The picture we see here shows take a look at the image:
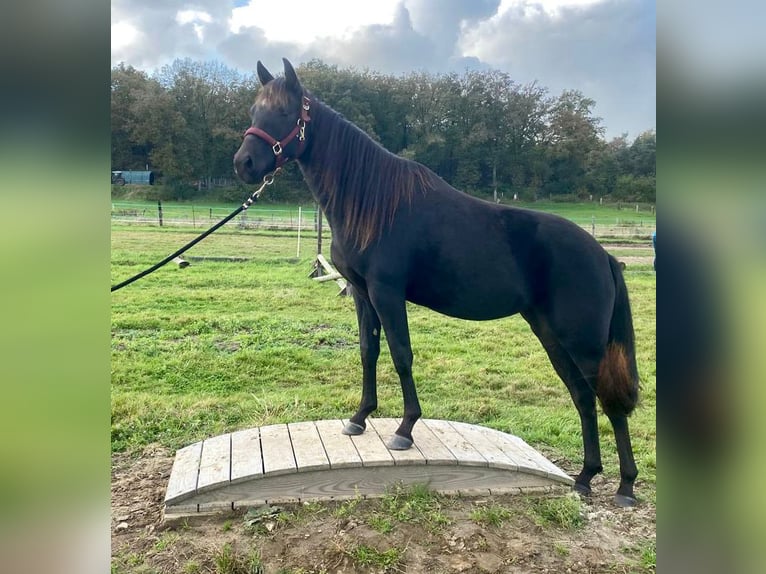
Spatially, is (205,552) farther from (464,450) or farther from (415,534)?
(464,450)

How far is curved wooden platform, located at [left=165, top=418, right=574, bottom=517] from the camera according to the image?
286 centimetres

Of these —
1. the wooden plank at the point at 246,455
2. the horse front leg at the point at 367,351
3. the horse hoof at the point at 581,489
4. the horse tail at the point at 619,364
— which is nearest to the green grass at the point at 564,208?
the horse tail at the point at 619,364

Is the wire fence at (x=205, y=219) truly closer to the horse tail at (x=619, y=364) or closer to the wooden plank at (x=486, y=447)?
the horse tail at (x=619, y=364)

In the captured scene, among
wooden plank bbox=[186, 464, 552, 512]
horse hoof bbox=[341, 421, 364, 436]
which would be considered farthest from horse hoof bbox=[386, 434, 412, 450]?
horse hoof bbox=[341, 421, 364, 436]

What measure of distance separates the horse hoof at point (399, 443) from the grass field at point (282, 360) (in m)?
1.06

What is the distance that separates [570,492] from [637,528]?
0.40 meters

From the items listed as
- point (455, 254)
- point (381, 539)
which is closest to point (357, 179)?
point (455, 254)

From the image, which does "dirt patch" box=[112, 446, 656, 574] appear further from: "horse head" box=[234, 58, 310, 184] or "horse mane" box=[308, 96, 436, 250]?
"horse head" box=[234, 58, 310, 184]

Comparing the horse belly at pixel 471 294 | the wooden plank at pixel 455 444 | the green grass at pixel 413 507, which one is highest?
the horse belly at pixel 471 294

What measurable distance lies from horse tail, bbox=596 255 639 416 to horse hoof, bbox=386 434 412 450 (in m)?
1.19

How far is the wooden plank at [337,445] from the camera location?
2.97 m

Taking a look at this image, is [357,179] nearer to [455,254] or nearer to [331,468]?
[455,254]
